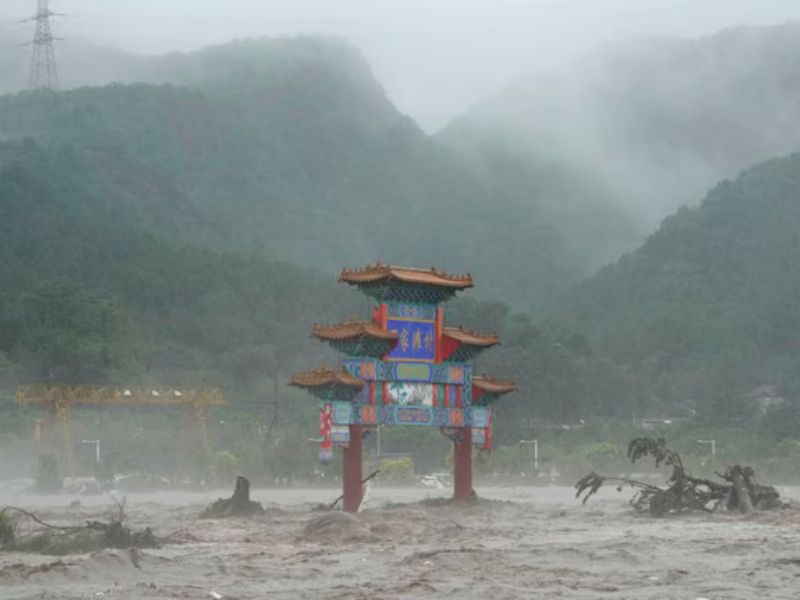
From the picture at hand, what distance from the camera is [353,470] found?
31.5 meters

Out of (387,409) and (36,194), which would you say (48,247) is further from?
(387,409)

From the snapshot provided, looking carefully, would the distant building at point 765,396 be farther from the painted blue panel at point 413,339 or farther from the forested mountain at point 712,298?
the painted blue panel at point 413,339

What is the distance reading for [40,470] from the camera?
163 feet

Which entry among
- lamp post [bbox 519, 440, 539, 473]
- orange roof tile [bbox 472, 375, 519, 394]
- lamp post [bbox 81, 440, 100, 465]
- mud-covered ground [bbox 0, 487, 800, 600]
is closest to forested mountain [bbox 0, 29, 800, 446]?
lamp post [bbox 519, 440, 539, 473]

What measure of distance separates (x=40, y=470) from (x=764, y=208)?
87667 millimetres

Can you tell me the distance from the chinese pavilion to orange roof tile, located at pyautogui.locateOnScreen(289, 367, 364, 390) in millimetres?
18

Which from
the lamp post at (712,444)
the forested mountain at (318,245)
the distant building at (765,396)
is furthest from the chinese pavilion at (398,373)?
the distant building at (765,396)

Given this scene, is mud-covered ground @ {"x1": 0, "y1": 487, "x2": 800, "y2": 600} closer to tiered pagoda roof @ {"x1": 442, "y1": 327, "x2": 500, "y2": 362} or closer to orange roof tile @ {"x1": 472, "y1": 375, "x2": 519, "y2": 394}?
orange roof tile @ {"x1": 472, "y1": 375, "x2": 519, "y2": 394}

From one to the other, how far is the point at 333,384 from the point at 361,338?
1.30m

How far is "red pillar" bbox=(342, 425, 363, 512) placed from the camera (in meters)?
31.5

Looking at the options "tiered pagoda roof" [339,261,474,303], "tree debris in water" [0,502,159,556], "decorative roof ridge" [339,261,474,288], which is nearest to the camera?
"tree debris in water" [0,502,159,556]

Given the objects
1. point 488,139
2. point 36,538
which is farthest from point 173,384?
point 488,139

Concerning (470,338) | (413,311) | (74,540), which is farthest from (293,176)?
(74,540)

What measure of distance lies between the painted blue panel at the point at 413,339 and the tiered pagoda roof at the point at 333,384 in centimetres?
140
